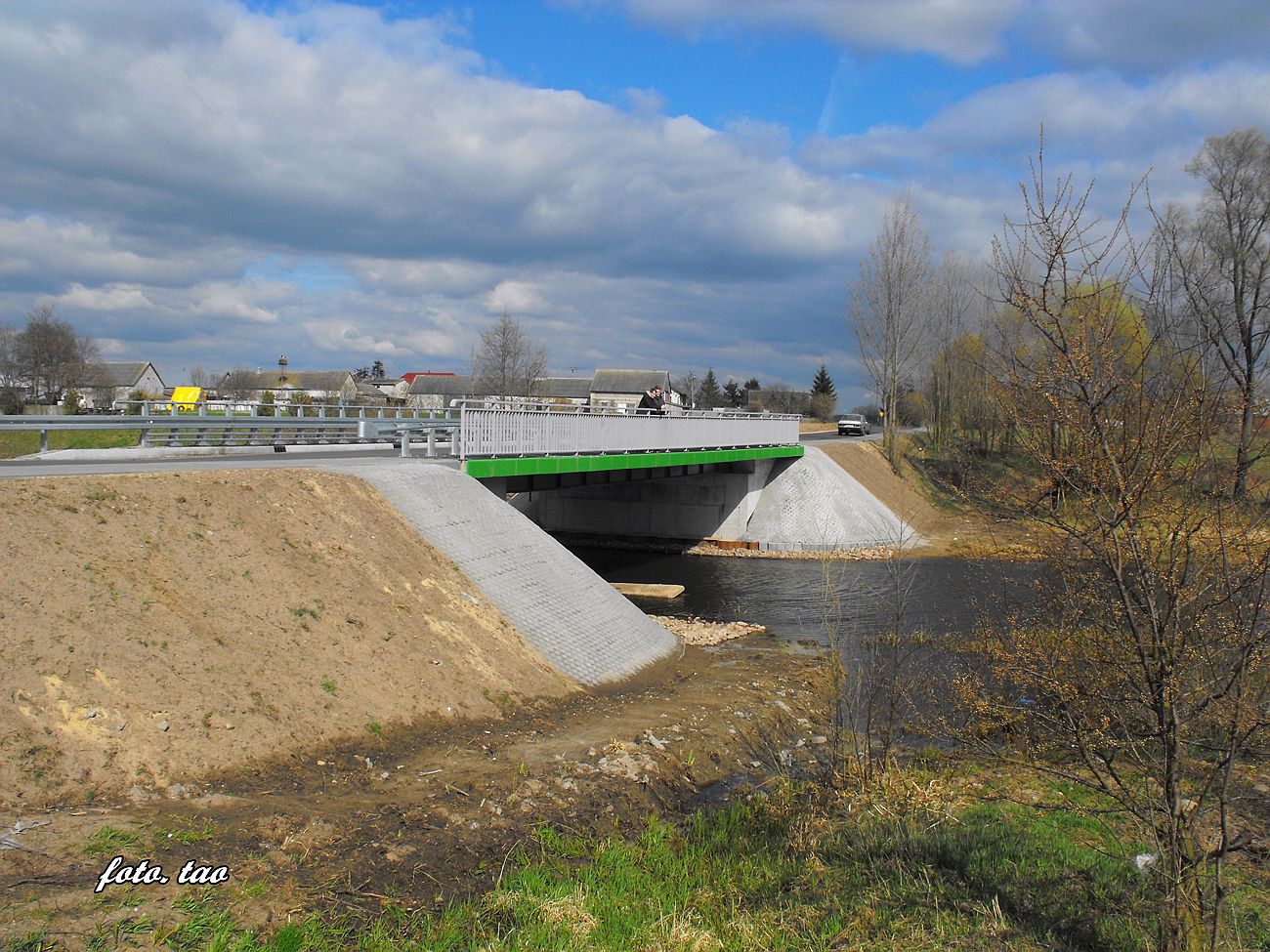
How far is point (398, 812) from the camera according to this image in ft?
28.5

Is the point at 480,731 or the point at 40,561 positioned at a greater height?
the point at 40,561

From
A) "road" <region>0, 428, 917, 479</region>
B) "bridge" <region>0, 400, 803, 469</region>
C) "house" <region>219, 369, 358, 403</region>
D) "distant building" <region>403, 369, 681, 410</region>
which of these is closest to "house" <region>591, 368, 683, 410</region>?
"distant building" <region>403, 369, 681, 410</region>

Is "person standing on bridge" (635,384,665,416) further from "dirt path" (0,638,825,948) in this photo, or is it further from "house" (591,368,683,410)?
"house" (591,368,683,410)

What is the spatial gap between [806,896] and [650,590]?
20.1m

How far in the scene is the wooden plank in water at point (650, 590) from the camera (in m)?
27.2

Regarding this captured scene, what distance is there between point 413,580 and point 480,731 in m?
3.76

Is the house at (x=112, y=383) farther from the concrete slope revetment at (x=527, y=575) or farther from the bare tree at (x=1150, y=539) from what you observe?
the bare tree at (x=1150, y=539)

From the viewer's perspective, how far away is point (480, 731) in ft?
39.4

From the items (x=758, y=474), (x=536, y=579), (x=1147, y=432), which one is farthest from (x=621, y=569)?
(x=1147, y=432)

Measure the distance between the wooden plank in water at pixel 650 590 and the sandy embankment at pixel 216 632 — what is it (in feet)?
39.0

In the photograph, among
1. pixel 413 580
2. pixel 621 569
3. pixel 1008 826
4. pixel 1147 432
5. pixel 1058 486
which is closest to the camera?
pixel 1147 432

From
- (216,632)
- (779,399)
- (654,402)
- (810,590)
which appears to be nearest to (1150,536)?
(216,632)

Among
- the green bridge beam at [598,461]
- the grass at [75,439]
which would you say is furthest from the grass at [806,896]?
the grass at [75,439]

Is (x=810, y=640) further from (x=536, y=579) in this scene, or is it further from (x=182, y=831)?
(x=182, y=831)
